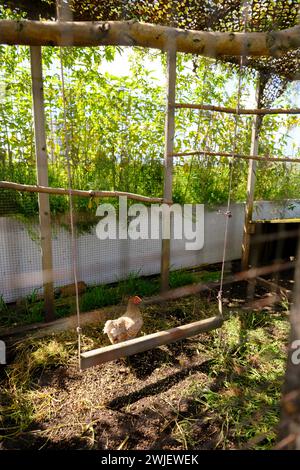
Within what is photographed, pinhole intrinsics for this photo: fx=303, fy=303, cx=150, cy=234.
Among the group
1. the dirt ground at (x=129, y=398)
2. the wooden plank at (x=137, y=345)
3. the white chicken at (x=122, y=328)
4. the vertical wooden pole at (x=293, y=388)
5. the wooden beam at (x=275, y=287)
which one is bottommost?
the dirt ground at (x=129, y=398)

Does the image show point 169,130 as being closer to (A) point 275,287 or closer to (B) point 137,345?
(B) point 137,345

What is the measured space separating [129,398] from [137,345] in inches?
15.0

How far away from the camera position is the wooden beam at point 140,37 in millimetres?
1115

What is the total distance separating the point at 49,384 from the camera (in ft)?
5.01

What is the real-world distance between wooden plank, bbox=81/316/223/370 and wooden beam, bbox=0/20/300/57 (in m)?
1.19

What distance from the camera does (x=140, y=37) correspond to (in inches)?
47.1

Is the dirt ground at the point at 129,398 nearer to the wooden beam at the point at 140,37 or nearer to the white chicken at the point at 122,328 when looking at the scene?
the white chicken at the point at 122,328

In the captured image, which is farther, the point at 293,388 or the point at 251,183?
the point at 251,183

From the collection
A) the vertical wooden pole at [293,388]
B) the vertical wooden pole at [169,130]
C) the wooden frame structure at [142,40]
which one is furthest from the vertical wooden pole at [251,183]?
the vertical wooden pole at [293,388]

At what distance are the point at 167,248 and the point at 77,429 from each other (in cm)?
133

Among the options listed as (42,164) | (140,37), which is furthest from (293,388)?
(42,164)

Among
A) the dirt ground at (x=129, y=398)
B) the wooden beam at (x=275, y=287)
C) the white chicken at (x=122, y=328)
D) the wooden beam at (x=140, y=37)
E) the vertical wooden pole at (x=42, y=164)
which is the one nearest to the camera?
the wooden beam at (x=140, y=37)

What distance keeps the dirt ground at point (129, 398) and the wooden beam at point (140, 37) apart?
1525mm
